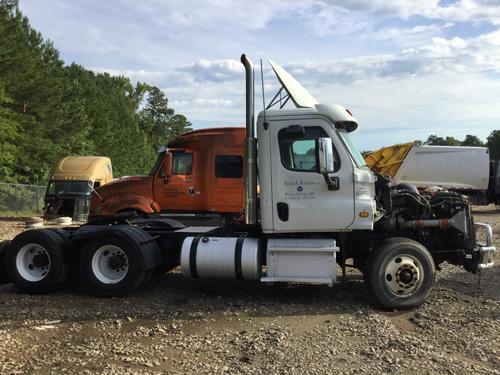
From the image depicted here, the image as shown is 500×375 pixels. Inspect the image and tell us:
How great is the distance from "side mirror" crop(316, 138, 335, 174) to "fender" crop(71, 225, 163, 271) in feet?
9.39

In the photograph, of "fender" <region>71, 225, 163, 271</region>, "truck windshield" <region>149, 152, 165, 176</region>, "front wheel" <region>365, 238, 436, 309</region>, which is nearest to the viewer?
"front wheel" <region>365, 238, 436, 309</region>

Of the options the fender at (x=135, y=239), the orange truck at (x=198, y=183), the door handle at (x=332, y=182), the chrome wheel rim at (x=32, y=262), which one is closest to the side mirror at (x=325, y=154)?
the door handle at (x=332, y=182)

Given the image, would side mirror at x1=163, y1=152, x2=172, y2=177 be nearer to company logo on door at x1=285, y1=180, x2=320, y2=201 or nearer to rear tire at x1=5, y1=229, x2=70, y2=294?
rear tire at x1=5, y1=229, x2=70, y2=294

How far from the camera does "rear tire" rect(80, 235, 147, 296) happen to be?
7.77m

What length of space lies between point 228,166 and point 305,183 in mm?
6304

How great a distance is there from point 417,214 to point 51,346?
538 cm

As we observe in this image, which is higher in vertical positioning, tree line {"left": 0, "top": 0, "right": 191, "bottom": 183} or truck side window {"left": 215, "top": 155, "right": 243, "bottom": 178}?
tree line {"left": 0, "top": 0, "right": 191, "bottom": 183}

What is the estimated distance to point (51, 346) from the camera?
573cm

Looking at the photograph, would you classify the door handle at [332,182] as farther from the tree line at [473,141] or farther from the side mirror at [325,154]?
the tree line at [473,141]

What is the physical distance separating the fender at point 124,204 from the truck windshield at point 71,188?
10.4 metres

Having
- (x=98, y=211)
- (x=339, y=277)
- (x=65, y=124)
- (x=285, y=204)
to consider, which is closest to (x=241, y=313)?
(x=285, y=204)

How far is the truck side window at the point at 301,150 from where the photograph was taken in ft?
24.2

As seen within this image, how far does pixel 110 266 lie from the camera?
8.06 m

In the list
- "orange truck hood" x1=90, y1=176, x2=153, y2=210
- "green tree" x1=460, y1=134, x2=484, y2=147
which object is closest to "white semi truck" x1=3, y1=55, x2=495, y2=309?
"orange truck hood" x1=90, y1=176, x2=153, y2=210
